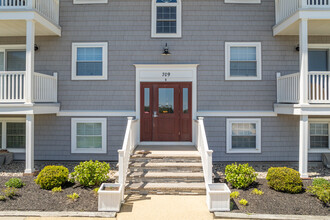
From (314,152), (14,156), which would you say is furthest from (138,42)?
(314,152)

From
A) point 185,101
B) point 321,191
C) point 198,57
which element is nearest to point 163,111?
point 185,101

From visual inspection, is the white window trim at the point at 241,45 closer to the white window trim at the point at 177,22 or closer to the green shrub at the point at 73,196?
the white window trim at the point at 177,22

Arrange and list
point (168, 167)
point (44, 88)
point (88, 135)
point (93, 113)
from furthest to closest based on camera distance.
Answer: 1. point (88, 135)
2. point (93, 113)
3. point (44, 88)
4. point (168, 167)

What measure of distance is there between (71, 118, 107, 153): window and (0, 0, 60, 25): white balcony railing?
363cm

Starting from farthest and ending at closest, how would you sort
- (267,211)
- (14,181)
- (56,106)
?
(56,106) → (14,181) → (267,211)

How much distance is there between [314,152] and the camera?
8.98 m

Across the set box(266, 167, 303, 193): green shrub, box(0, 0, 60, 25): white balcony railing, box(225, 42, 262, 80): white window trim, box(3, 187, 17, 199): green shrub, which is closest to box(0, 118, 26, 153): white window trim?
box(3, 187, 17, 199): green shrub

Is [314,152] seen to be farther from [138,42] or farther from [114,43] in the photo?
[114,43]

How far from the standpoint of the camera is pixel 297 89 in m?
7.63

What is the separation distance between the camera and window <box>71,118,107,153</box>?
905cm

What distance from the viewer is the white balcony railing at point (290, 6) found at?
738 cm

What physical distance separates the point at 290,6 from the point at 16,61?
379 inches

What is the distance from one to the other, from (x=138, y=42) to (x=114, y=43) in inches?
33.4

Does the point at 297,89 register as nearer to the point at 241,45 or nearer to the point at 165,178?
the point at 241,45
